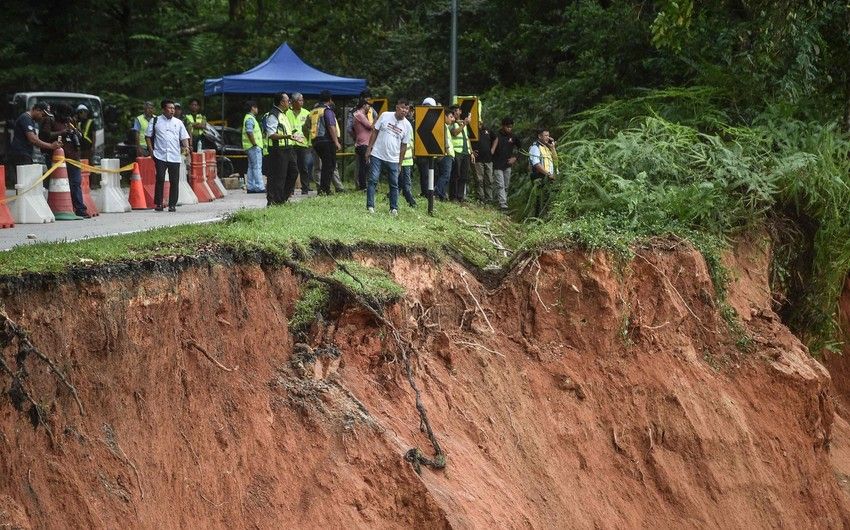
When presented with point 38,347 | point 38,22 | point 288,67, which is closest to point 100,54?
point 38,22

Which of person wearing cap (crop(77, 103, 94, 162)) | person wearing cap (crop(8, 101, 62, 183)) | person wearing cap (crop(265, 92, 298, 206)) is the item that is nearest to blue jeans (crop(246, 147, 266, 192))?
person wearing cap (crop(77, 103, 94, 162))

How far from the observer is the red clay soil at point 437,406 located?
948 cm

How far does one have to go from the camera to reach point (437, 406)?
13125mm

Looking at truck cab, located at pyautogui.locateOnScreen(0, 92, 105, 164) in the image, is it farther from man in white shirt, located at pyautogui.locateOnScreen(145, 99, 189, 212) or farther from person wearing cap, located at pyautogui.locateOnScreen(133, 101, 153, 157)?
man in white shirt, located at pyautogui.locateOnScreen(145, 99, 189, 212)

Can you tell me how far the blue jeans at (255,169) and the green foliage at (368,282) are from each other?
12.9 m

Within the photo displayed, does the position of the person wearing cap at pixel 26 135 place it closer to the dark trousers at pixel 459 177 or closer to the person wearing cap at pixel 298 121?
the person wearing cap at pixel 298 121

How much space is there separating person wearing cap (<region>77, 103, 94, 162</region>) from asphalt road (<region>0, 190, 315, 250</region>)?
452cm

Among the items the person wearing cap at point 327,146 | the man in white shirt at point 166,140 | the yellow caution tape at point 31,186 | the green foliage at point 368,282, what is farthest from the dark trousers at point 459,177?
the green foliage at point 368,282

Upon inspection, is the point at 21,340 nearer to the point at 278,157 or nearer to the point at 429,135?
the point at 278,157

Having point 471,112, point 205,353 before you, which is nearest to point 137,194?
point 471,112

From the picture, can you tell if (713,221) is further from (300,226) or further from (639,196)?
(300,226)

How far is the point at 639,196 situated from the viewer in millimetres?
16828

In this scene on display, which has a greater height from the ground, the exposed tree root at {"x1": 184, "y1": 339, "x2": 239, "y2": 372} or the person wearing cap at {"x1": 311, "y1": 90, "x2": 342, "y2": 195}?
the person wearing cap at {"x1": 311, "y1": 90, "x2": 342, "y2": 195}

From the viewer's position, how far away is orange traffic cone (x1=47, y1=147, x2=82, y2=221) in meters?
19.0
